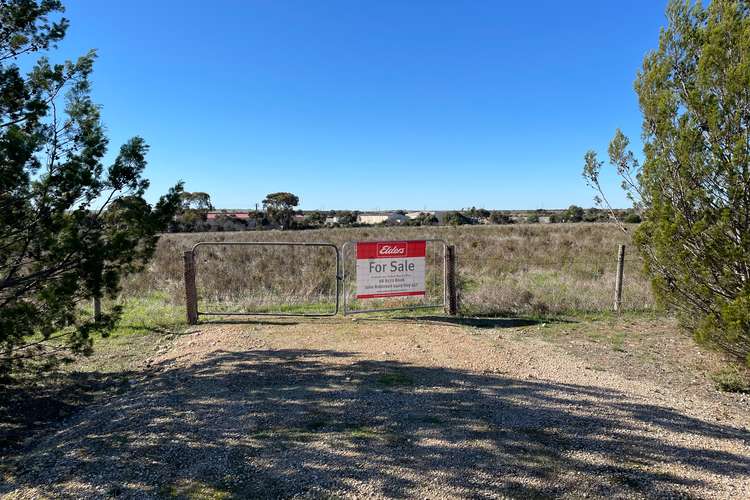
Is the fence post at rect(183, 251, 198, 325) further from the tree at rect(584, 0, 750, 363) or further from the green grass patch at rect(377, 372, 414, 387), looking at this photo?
the tree at rect(584, 0, 750, 363)

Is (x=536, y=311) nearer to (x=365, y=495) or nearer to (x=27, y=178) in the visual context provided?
(x=365, y=495)

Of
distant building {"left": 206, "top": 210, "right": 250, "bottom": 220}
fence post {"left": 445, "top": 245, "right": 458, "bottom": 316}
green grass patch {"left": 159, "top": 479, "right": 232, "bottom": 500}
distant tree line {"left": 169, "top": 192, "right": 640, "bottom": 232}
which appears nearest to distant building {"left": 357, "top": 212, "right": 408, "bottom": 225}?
distant tree line {"left": 169, "top": 192, "right": 640, "bottom": 232}

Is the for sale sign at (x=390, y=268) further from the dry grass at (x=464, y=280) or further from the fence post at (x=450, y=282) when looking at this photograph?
the dry grass at (x=464, y=280)

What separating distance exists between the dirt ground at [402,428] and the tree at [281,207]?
59727 millimetres

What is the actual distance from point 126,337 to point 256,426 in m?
5.38

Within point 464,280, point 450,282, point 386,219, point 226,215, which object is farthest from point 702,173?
point 386,219

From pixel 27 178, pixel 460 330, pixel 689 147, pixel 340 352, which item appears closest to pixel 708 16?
pixel 689 147

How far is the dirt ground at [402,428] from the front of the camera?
3479mm

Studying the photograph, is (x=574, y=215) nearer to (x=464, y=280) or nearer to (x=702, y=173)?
(x=464, y=280)

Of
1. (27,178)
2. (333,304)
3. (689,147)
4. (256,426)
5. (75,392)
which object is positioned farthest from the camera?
(333,304)

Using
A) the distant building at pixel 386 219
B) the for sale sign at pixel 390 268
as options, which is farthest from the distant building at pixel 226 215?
the for sale sign at pixel 390 268

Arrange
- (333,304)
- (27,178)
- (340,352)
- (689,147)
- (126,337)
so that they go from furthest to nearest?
(333,304), (126,337), (340,352), (689,147), (27,178)

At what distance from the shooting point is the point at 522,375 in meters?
6.11

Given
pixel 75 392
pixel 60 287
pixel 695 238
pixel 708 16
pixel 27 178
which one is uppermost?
pixel 708 16
